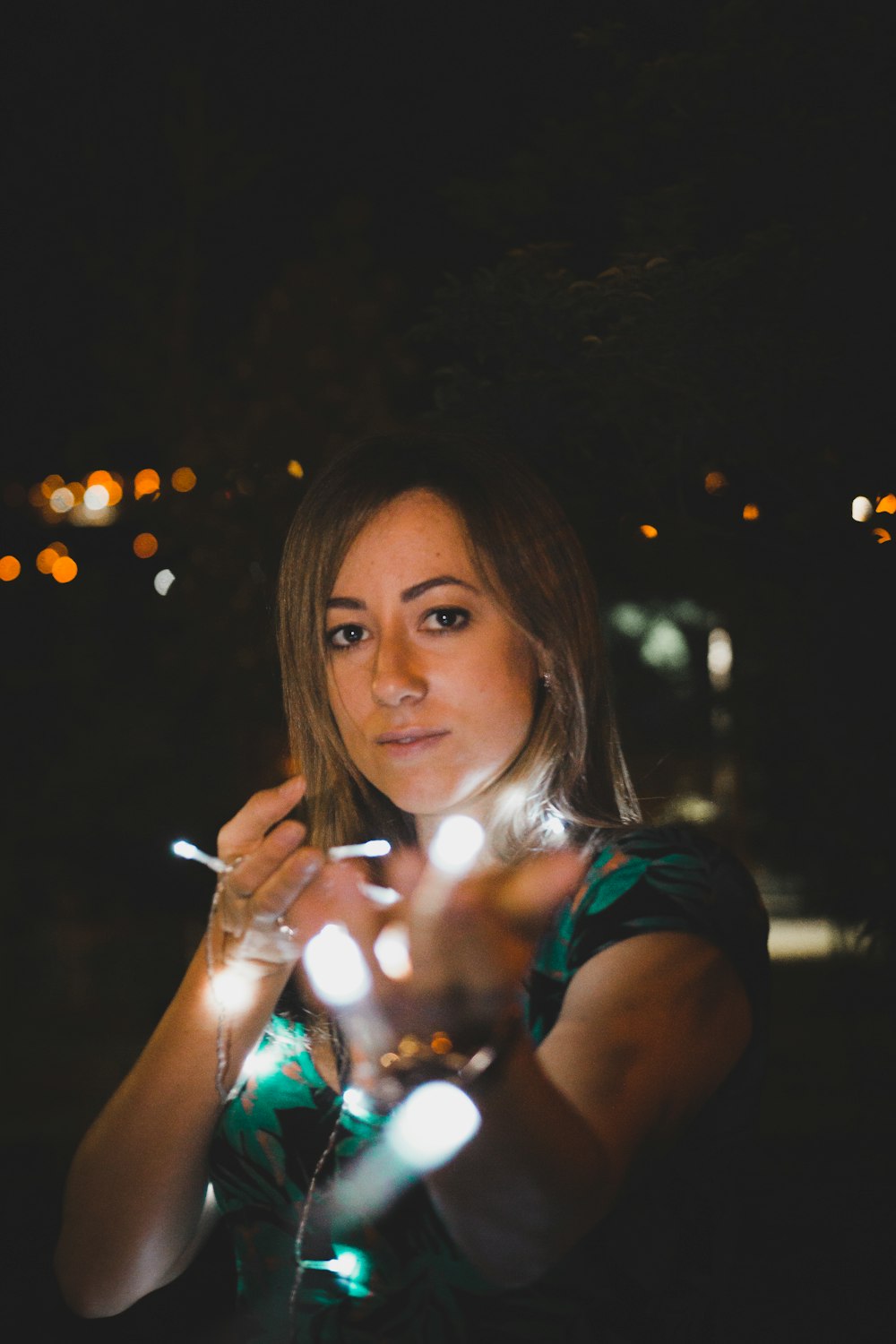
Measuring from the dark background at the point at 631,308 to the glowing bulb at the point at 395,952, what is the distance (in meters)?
1.00

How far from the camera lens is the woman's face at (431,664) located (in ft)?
5.16

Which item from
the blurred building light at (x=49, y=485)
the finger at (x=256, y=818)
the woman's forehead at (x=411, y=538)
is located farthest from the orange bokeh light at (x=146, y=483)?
the finger at (x=256, y=818)

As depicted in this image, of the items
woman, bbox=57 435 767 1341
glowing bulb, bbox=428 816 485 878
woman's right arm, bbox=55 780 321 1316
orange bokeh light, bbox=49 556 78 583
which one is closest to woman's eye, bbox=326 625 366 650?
woman, bbox=57 435 767 1341

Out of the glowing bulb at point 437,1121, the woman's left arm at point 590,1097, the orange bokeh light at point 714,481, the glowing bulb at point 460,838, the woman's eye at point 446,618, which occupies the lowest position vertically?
the woman's left arm at point 590,1097

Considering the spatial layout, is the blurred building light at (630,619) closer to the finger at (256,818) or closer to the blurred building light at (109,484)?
the finger at (256,818)

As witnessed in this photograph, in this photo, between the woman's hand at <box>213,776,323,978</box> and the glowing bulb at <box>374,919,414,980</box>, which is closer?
the glowing bulb at <box>374,919,414,980</box>

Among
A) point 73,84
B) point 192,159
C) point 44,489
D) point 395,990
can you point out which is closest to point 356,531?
point 395,990

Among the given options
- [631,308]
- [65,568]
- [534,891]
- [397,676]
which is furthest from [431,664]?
[65,568]

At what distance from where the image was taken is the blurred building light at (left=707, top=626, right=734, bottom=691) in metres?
2.21

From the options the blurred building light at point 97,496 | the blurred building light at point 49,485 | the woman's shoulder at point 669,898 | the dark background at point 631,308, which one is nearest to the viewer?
the woman's shoulder at point 669,898

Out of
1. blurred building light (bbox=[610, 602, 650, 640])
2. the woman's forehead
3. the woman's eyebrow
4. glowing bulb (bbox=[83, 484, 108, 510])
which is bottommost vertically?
blurred building light (bbox=[610, 602, 650, 640])

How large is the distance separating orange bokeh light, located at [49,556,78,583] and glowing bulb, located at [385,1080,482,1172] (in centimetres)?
389

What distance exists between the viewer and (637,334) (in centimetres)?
208

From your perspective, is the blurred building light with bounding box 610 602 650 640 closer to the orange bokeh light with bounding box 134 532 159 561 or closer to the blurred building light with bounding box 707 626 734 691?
the blurred building light with bounding box 707 626 734 691
